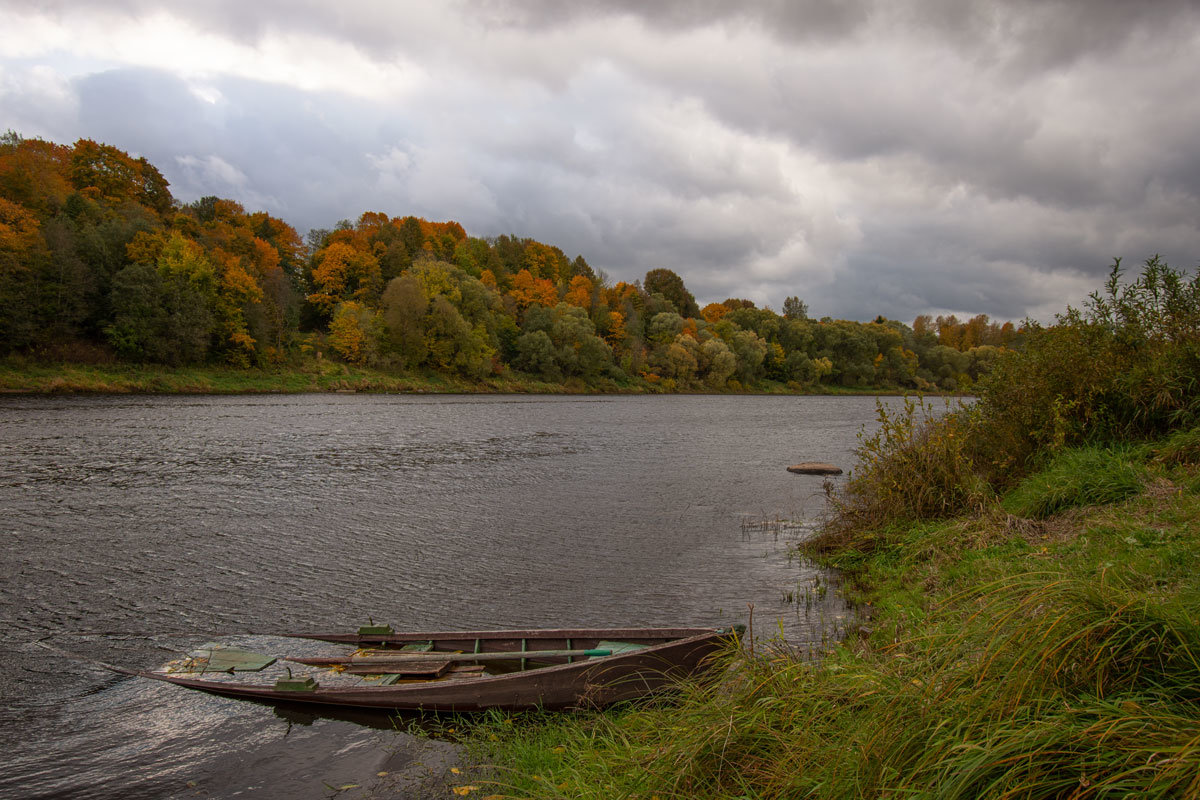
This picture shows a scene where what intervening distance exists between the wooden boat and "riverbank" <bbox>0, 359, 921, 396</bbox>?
5650cm

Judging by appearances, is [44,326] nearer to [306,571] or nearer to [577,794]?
[306,571]

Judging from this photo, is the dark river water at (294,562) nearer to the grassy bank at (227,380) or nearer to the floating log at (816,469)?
the floating log at (816,469)

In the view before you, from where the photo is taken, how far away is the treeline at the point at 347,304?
58312 mm

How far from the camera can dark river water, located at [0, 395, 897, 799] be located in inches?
343

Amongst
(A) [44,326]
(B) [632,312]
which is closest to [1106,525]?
(A) [44,326]

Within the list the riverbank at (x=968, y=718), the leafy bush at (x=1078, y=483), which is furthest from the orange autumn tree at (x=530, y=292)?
the riverbank at (x=968, y=718)

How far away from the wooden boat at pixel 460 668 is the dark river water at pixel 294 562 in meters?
0.43

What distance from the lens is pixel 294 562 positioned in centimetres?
1647

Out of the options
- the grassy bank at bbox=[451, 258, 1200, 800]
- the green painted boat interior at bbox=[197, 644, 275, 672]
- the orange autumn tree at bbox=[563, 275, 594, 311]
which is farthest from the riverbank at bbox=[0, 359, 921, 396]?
the grassy bank at bbox=[451, 258, 1200, 800]

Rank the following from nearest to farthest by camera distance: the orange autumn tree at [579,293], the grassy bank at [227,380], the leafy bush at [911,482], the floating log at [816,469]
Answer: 1. the leafy bush at [911,482]
2. the floating log at [816,469]
3. the grassy bank at [227,380]
4. the orange autumn tree at [579,293]

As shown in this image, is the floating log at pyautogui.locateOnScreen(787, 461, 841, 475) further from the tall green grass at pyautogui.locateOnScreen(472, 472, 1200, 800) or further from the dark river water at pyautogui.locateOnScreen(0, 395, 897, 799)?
the tall green grass at pyautogui.locateOnScreen(472, 472, 1200, 800)

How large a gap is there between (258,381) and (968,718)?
251 ft

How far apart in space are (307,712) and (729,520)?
1501 centimetres

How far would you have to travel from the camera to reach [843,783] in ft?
13.7
